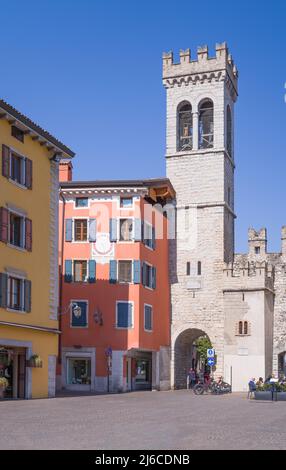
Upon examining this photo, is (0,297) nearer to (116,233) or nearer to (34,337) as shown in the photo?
(34,337)

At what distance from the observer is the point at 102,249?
4806 cm

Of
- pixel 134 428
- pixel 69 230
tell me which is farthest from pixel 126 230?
pixel 134 428

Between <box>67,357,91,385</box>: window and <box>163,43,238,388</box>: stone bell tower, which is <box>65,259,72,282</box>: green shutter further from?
<box>163,43,238,388</box>: stone bell tower

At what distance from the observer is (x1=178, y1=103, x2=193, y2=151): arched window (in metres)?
56.7

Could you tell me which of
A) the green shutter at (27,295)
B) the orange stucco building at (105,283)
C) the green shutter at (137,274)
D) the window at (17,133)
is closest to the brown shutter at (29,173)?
the window at (17,133)

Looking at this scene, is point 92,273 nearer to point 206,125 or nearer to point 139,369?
point 139,369

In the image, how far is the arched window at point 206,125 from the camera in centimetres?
5612

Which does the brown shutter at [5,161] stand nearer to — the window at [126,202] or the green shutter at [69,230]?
the green shutter at [69,230]

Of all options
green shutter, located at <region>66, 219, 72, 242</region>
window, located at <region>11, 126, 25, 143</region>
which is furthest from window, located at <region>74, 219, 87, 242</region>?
window, located at <region>11, 126, 25, 143</region>

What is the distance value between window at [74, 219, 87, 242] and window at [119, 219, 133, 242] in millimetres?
2291

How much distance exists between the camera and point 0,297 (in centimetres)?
3191

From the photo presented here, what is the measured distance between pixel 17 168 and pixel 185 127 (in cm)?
2454
